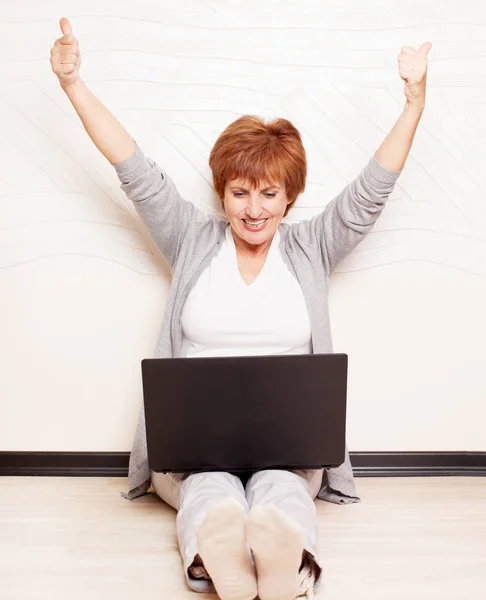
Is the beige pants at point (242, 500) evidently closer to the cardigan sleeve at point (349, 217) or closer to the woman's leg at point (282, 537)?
the woman's leg at point (282, 537)

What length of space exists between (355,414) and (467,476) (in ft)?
1.27

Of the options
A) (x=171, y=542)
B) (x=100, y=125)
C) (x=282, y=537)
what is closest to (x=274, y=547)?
(x=282, y=537)

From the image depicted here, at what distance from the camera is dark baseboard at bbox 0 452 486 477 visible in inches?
86.0

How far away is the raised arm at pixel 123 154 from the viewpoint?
1.77 metres

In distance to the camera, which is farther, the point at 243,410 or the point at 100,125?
the point at 100,125

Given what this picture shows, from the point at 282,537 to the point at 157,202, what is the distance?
0.93 m

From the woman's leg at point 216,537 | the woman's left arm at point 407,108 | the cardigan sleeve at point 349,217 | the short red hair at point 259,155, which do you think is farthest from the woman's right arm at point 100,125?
the woman's leg at point 216,537

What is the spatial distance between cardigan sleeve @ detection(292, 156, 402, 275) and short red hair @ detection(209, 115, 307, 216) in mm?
121

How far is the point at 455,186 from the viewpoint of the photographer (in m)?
2.12

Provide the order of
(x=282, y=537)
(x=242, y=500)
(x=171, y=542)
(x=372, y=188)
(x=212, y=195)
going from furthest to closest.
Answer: (x=212, y=195) → (x=372, y=188) → (x=171, y=542) → (x=242, y=500) → (x=282, y=537)

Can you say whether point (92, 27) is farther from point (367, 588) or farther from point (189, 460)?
point (367, 588)

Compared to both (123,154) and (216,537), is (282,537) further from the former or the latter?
(123,154)

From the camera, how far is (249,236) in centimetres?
185

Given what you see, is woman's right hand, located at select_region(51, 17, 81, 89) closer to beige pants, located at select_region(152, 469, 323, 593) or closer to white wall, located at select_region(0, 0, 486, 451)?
white wall, located at select_region(0, 0, 486, 451)
